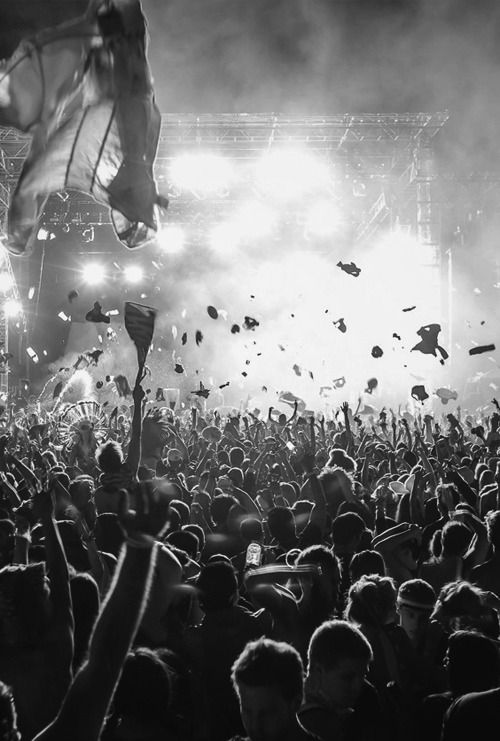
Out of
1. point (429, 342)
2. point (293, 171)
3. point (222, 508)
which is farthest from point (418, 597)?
point (293, 171)

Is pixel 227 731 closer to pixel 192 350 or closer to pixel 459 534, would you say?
pixel 459 534

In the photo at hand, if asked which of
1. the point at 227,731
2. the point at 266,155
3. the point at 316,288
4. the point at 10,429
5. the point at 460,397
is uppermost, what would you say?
the point at 266,155

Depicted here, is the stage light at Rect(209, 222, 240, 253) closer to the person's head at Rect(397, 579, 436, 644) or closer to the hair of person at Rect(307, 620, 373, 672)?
the person's head at Rect(397, 579, 436, 644)

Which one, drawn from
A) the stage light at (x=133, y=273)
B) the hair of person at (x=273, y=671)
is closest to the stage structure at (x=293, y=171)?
the stage light at (x=133, y=273)

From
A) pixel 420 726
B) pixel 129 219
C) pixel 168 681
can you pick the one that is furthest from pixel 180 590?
pixel 129 219

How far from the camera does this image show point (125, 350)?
101 feet

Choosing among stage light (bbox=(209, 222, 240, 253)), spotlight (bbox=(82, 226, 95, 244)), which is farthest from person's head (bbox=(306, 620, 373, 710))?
spotlight (bbox=(82, 226, 95, 244))

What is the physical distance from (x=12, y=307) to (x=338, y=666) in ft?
74.0

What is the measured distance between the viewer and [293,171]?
2330 cm

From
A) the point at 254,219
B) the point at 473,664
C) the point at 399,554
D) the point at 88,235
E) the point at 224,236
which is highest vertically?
the point at 254,219

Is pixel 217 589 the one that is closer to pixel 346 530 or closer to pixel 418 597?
pixel 418 597

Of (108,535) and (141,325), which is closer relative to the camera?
(141,325)

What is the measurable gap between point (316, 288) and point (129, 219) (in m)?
25.3

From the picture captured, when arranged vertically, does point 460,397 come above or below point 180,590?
above
